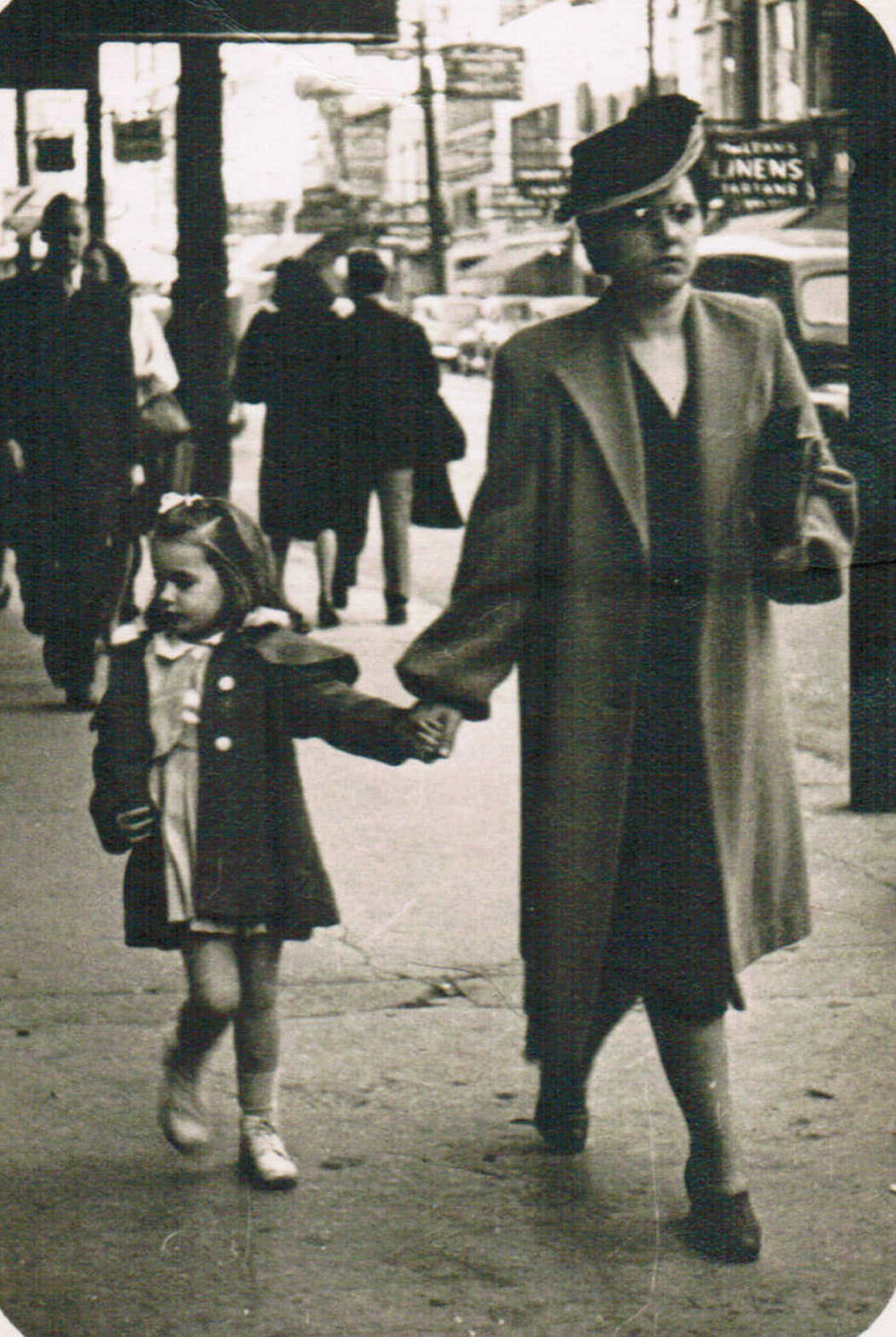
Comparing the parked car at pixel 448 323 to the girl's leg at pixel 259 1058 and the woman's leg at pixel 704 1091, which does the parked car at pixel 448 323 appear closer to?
the girl's leg at pixel 259 1058

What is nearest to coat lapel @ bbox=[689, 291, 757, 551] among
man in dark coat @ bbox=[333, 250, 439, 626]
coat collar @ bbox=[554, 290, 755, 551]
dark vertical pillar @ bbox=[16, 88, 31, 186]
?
coat collar @ bbox=[554, 290, 755, 551]

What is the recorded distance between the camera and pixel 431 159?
3420 mm

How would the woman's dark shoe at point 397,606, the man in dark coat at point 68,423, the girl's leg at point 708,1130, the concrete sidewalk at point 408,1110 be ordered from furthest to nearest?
the woman's dark shoe at point 397,606, the man in dark coat at point 68,423, the girl's leg at point 708,1130, the concrete sidewalk at point 408,1110

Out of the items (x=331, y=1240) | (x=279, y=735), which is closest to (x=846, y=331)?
(x=279, y=735)

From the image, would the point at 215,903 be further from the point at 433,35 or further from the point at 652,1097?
the point at 433,35

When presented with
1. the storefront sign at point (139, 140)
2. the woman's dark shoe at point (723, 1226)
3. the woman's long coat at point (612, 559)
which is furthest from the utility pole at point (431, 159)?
the woman's dark shoe at point (723, 1226)

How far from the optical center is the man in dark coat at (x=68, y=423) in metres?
3.52

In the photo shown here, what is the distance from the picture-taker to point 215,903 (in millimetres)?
3486

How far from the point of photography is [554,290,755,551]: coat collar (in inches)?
132

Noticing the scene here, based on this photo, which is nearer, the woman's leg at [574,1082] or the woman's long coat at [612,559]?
the woman's long coat at [612,559]

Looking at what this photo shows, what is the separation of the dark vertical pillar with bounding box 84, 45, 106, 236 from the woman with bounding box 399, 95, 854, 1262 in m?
0.65

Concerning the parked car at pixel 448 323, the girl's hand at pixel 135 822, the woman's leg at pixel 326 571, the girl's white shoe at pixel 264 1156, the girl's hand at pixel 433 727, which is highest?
the parked car at pixel 448 323

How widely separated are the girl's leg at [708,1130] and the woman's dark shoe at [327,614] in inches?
28.8

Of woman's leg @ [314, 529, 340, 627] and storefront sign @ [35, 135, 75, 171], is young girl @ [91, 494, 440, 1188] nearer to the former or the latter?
woman's leg @ [314, 529, 340, 627]
